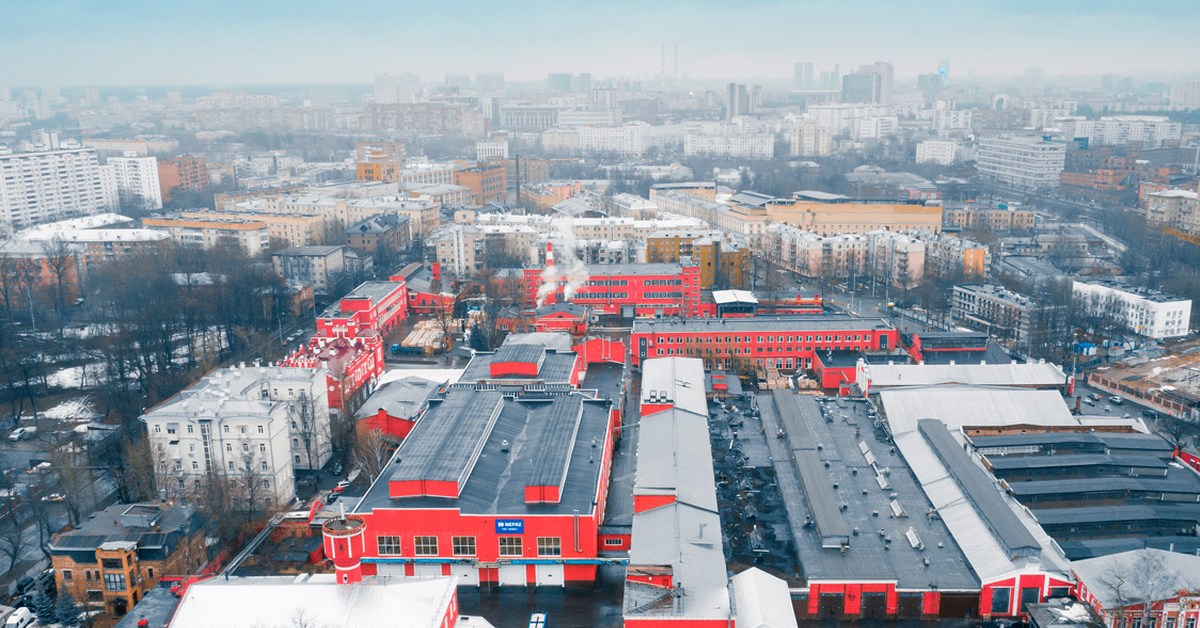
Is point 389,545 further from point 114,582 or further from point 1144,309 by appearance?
point 1144,309

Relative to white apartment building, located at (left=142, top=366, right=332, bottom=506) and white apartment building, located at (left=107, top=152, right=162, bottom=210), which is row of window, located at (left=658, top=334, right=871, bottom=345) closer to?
white apartment building, located at (left=142, top=366, right=332, bottom=506)

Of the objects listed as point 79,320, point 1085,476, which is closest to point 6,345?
point 79,320

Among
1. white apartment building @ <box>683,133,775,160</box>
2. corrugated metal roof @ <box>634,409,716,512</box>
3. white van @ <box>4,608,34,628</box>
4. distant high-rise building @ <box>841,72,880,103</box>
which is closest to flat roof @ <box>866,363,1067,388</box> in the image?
corrugated metal roof @ <box>634,409,716,512</box>

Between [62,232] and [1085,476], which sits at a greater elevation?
[62,232]

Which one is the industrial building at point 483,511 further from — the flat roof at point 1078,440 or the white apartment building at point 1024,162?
the white apartment building at point 1024,162

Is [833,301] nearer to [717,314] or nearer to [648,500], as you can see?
[717,314]

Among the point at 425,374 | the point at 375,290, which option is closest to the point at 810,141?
the point at 375,290
